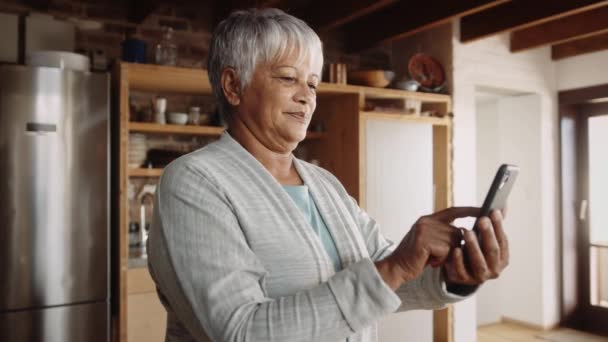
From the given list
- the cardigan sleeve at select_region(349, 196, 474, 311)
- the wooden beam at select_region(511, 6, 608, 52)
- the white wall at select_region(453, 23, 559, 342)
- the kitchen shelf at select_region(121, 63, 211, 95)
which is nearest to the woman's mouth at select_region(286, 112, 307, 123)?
the cardigan sleeve at select_region(349, 196, 474, 311)

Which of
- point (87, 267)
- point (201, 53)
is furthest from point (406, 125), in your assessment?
point (87, 267)

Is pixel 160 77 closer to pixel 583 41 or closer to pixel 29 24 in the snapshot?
pixel 29 24

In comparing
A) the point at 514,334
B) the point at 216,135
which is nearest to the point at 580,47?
the point at 514,334

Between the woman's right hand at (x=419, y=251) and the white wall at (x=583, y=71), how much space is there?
4148 mm

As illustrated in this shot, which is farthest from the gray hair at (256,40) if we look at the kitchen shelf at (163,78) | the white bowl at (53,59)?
the white bowl at (53,59)

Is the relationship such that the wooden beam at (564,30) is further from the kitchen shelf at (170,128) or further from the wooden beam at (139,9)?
Answer: the wooden beam at (139,9)

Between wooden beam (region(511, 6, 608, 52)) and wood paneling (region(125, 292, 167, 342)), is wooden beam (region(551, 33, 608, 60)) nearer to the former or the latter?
wooden beam (region(511, 6, 608, 52))

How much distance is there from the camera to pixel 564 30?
3773 mm

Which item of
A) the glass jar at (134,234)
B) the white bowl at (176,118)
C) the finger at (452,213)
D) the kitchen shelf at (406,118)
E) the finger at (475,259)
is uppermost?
the kitchen shelf at (406,118)

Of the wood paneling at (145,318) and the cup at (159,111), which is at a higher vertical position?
the cup at (159,111)

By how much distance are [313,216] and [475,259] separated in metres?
0.32

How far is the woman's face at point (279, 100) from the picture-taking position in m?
1.01

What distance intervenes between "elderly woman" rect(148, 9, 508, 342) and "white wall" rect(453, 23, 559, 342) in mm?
3012

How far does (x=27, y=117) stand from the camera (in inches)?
103
